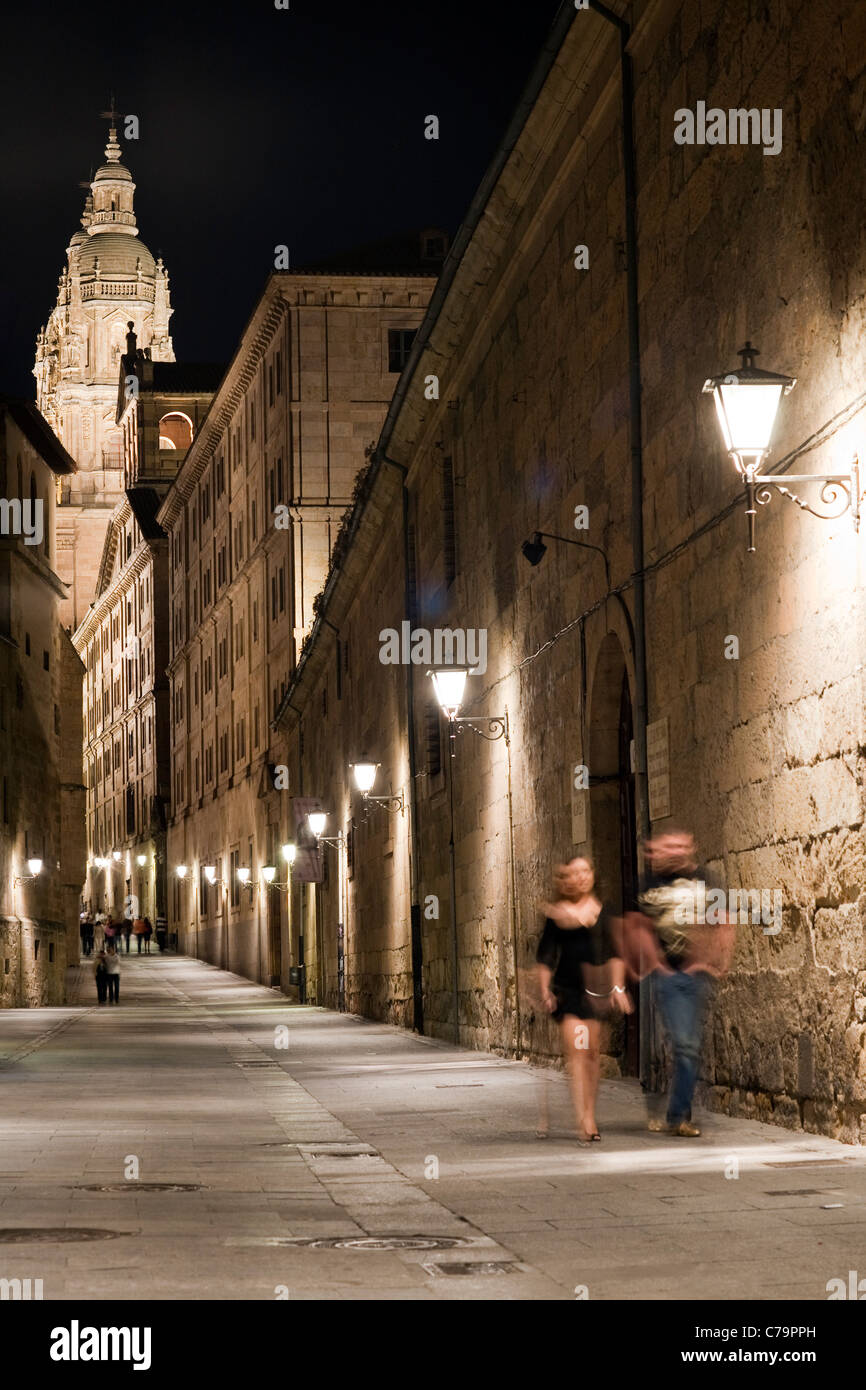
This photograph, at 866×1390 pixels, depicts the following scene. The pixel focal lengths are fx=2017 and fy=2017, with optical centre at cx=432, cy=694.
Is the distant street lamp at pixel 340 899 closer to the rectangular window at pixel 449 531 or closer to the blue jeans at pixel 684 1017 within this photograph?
the rectangular window at pixel 449 531

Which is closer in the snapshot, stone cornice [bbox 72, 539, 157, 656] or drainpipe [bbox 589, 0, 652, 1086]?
drainpipe [bbox 589, 0, 652, 1086]

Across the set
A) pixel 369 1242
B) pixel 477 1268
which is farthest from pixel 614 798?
pixel 477 1268

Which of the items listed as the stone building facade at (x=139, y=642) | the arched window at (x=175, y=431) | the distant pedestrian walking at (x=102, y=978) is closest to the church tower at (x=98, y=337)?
the stone building facade at (x=139, y=642)

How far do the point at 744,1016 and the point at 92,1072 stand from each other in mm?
9872

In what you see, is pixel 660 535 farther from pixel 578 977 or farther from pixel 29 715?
pixel 29 715

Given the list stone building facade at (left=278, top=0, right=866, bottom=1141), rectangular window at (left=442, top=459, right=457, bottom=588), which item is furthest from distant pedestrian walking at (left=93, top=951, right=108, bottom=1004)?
rectangular window at (left=442, top=459, right=457, bottom=588)

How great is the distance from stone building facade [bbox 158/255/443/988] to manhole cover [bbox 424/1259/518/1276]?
43977 millimetres

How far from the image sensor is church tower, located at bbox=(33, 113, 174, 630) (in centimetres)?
13825

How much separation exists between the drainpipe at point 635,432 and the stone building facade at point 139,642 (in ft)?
245

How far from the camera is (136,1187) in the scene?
10031 mm

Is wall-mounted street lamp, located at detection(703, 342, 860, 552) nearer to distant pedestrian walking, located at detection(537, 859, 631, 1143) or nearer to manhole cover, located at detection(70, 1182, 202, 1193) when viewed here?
distant pedestrian walking, located at detection(537, 859, 631, 1143)

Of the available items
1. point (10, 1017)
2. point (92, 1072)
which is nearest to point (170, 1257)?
point (92, 1072)

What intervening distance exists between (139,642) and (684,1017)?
8765cm

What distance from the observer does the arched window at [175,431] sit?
99.6m
